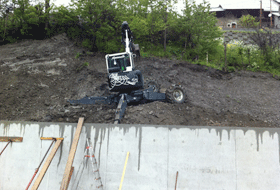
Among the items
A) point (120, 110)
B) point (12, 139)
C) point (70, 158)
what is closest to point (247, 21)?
point (120, 110)

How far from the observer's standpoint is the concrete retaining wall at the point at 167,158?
6621 mm

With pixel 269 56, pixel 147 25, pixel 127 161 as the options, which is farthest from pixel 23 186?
pixel 269 56

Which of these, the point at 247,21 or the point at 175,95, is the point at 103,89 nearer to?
the point at 175,95

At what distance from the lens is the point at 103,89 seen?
17641 mm

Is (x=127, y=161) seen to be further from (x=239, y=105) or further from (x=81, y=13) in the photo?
(x=81, y=13)

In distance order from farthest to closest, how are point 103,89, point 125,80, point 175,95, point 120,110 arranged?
point 103,89 < point 175,95 < point 125,80 < point 120,110

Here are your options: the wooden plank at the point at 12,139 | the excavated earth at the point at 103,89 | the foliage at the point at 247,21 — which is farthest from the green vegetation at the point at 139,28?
the wooden plank at the point at 12,139

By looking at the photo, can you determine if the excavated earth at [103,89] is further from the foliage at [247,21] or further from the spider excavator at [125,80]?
the foliage at [247,21]

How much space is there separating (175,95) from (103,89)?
6.07m

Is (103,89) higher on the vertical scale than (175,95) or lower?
higher

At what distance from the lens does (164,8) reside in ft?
74.8

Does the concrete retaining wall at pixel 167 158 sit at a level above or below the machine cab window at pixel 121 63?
below

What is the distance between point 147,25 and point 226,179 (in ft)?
60.1

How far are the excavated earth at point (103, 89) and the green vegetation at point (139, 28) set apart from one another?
1304 mm
